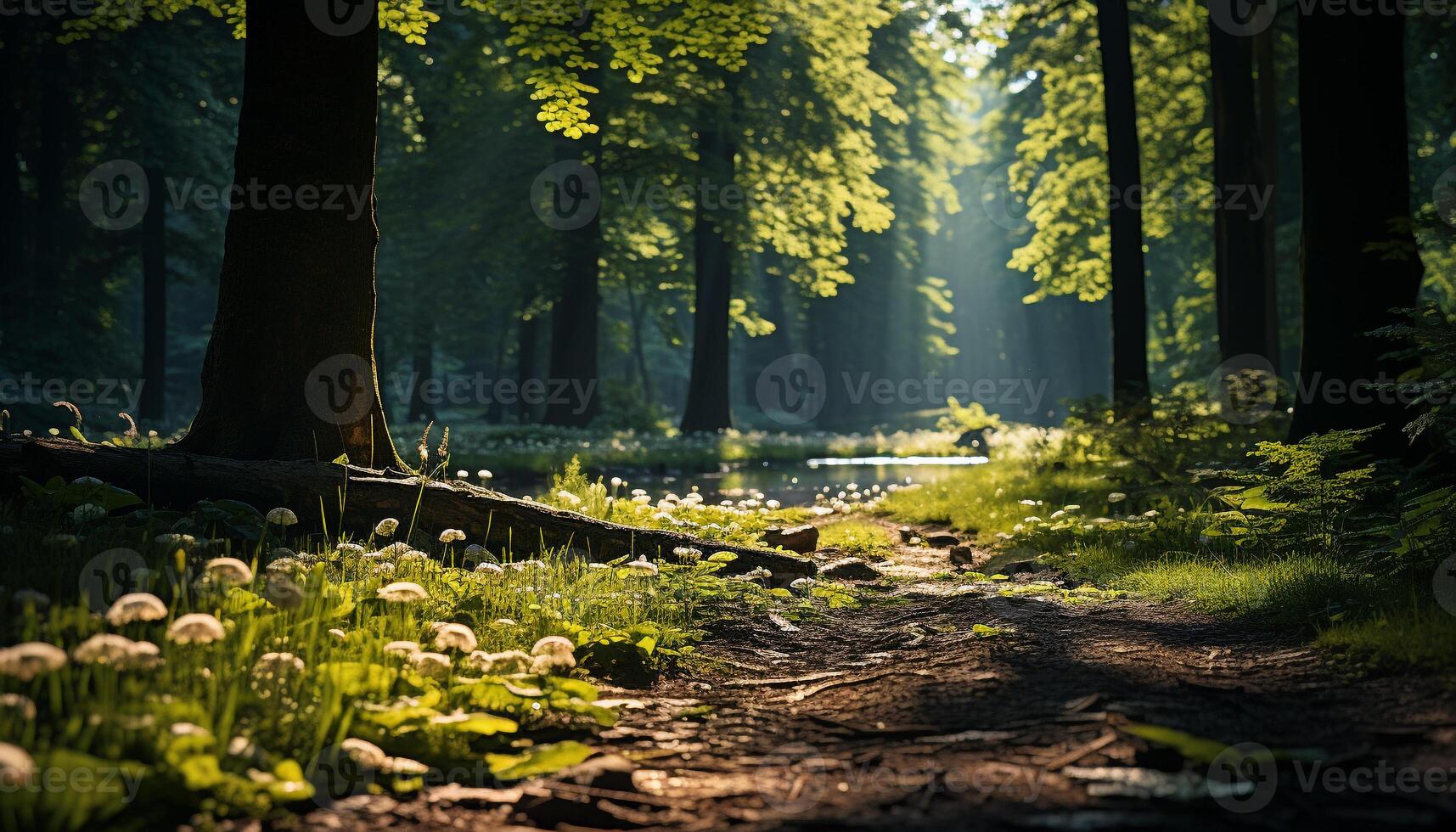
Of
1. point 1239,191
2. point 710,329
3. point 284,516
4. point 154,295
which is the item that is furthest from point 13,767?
point 154,295

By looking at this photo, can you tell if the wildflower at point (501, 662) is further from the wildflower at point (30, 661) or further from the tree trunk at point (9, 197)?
the tree trunk at point (9, 197)

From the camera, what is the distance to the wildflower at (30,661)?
256cm

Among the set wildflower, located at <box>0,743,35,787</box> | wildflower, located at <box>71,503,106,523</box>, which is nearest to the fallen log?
wildflower, located at <box>71,503,106,523</box>

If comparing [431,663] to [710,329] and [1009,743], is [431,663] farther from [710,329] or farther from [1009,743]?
[710,329]

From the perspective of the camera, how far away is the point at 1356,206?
6.91 meters

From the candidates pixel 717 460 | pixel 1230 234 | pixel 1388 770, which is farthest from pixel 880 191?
pixel 1388 770

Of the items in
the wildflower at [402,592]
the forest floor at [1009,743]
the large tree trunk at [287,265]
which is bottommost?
the forest floor at [1009,743]

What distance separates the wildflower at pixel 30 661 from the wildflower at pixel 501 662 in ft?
4.42

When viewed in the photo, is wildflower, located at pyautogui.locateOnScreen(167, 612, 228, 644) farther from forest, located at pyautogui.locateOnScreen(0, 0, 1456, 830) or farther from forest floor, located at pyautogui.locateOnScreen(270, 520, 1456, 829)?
forest floor, located at pyautogui.locateOnScreen(270, 520, 1456, 829)

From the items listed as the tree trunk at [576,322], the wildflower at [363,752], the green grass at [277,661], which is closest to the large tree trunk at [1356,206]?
the green grass at [277,661]

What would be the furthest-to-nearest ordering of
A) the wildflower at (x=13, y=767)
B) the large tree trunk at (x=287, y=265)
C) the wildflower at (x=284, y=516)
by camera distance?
1. the large tree trunk at (x=287, y=265)
2. the wildflower at (x=284, y=516)
3. the wildflower at (x=13, y=767)

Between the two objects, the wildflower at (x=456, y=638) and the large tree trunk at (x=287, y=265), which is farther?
the large tree trunk at (x=287, y=265)

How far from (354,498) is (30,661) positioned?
3.61 m

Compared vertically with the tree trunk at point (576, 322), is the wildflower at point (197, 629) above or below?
below
